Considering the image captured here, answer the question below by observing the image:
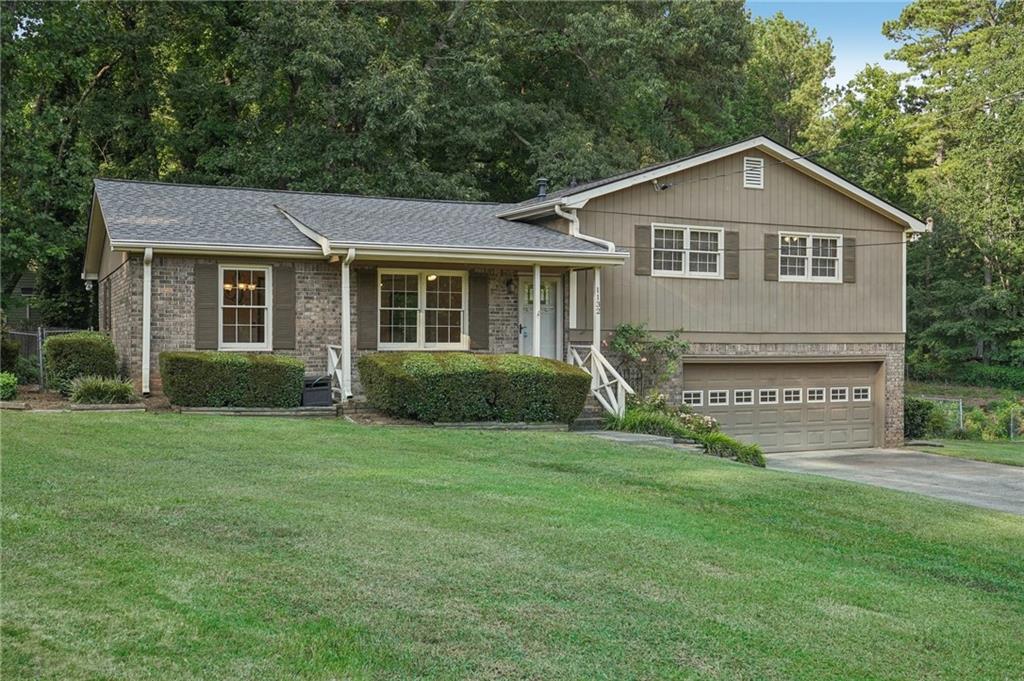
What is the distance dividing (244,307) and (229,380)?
2.24 metres

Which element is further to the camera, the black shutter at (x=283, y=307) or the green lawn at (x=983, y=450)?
the green lawn at (x=983, y=450)

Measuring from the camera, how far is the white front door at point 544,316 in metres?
18.5

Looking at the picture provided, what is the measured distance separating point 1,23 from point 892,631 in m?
23.8

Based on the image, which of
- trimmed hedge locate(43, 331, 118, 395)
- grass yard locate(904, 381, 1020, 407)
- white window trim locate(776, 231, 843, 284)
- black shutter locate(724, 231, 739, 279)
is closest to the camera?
trimmed hedge locate(43, 331, 118, 395)

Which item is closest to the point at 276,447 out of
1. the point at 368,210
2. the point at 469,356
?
the point at 469,356

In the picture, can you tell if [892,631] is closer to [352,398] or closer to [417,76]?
[352,398]

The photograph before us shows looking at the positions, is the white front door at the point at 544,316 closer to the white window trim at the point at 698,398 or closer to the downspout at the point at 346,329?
the white window trim at the point at 698,398

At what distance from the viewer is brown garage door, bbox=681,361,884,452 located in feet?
66.1

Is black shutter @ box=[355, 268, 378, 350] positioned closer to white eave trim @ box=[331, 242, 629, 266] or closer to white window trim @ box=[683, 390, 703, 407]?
white eave trim @ box=[331, 242, 629, 266]

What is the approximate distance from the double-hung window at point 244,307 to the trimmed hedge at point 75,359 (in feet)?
6.06

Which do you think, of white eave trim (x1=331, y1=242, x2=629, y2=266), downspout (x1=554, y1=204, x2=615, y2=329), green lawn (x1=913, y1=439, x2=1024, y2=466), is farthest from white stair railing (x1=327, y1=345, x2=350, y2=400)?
green lawn (x1=913, y1=439, x2=1024, y2=466)

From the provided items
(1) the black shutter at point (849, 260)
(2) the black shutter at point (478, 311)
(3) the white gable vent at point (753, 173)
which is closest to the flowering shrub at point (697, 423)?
(2) the black shutter at point (478, 311)

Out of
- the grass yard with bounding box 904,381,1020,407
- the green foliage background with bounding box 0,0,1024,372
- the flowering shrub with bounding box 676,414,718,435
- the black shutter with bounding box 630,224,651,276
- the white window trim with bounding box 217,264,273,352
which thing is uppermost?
the green foliage background with bounding box 0,0,1024,372

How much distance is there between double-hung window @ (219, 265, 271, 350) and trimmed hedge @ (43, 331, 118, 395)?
1848 mm
